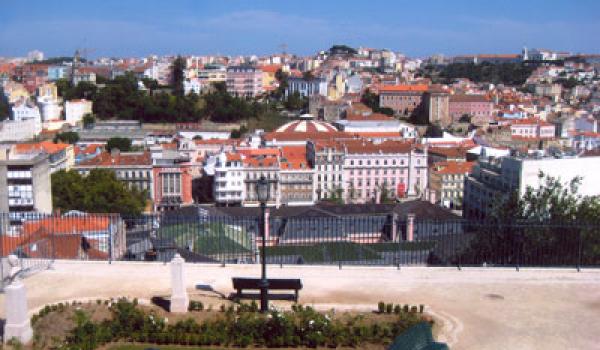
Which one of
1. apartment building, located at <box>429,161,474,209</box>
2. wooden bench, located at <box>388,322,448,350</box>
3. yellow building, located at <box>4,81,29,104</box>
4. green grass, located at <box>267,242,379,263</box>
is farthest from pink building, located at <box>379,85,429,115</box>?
wooden bench, located at <box>388,322,448,350</box>

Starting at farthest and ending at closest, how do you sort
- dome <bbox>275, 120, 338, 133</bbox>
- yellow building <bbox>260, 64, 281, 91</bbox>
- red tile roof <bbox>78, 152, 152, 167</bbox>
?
yellow building <bbox>260, 64, 281, 91</bbox>
dome <bbox>275, 120, 338, 133</bbox>
red tile roof <bbox>78, 152, 152, 167</bbox>

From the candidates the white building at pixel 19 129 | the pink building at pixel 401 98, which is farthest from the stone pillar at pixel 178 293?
the pink building at pixel 401 98

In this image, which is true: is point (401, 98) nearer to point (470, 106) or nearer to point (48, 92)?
point (470, 106)

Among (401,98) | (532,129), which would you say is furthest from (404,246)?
(401,98)

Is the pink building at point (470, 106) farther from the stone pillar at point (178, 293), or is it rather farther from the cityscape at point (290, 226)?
the stone pillar at point (178, 293)

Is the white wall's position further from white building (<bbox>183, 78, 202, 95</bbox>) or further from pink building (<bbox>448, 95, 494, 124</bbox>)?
white building (<bbox>183, 78, 202, 95</bbox>)

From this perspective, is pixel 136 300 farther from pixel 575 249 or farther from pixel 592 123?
pixel 592 123
